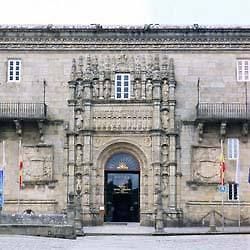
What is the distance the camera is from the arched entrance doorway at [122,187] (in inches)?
1513

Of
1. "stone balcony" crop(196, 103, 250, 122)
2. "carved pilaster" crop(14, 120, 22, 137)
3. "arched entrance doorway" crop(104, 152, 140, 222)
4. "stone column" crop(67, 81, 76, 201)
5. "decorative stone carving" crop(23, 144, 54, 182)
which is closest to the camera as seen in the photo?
"stone balcony" crop(196, 103, 250, 122)

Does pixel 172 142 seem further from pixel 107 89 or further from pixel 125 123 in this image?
pixel 107 89

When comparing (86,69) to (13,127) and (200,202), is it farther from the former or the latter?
(200,202)

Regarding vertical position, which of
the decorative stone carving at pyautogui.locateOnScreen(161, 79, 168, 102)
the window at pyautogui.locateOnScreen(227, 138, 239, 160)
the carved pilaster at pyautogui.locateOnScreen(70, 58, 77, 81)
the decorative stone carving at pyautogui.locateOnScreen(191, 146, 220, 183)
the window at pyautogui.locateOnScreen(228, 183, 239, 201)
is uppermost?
the carved pilaster at pyautogui.locateOnScreen(70, 58, 77, 81)

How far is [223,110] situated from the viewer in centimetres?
3791

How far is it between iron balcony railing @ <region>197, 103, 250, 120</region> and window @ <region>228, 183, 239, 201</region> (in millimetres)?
3418

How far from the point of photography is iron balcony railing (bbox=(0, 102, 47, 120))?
1478 inches

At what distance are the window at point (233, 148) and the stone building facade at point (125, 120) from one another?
0.05 m

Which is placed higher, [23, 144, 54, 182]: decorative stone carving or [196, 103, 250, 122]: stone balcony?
[196, 103, 250, 122]: stone balcony

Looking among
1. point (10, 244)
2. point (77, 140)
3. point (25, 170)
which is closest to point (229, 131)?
point (77, 140)

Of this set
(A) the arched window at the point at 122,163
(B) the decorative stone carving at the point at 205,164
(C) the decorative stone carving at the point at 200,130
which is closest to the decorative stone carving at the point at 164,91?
(C) the decorative stone carving at the point at 200,130

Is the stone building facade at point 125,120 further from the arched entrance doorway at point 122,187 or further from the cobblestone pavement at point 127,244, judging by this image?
the cobblestone pavement at point 127,244

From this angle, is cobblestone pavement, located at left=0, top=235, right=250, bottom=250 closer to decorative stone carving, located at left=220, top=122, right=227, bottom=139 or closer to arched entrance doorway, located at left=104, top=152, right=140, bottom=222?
arched entrance doorway, located at left=104, top=152, right=140, bottom=222

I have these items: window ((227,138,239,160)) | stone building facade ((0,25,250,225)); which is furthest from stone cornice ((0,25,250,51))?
window ((227,138,239,160))
